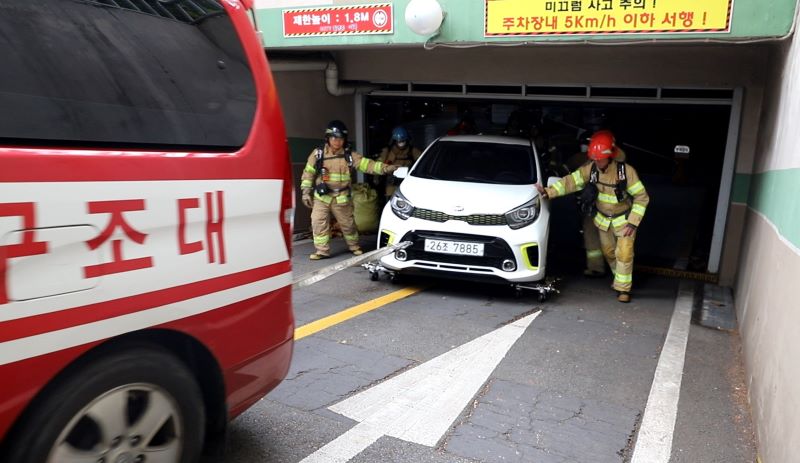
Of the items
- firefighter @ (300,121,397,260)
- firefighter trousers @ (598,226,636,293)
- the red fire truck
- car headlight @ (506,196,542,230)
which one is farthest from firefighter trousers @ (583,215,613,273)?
the red fire truck

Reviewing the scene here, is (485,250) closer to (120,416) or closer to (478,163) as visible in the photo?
(478,163)

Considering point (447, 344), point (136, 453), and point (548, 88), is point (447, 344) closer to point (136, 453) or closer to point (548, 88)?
point (136, 453)

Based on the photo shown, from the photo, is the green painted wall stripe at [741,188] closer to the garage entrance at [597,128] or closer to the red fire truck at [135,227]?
the garage entrance at [597,128]

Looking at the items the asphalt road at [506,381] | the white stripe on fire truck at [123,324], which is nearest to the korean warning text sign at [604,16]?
the asphalt road at [506,381]

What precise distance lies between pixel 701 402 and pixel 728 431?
38 cm

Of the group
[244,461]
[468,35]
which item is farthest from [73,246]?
[468,35]

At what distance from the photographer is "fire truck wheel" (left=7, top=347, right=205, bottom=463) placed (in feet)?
5.79

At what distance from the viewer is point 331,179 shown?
23.4 feet

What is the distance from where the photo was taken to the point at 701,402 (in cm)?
377

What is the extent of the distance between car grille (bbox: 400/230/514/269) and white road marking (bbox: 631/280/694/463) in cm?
161

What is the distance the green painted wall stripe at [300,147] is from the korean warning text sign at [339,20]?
2.16 m

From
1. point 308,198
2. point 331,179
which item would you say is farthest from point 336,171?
point 308,198

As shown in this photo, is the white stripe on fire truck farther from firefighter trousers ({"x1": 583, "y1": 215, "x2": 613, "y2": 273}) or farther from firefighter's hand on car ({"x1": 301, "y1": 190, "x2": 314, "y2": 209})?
firefighter trousers ({"x1": 583, "y1": 215, "x2": 613, "y2": 273})

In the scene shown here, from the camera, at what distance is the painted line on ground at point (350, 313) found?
474 centimetres
